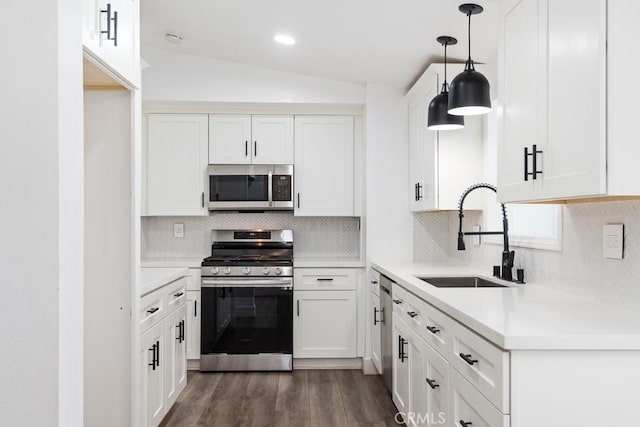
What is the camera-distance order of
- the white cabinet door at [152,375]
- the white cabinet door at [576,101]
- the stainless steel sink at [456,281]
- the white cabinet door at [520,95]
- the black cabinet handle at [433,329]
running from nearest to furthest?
the white cabinet door at [576,101]
the white cabinet door at [520,95]
the black cabinet handle at [433,329]
the white cabinet door at [152,375]
the stainless steel sink at [456,281]

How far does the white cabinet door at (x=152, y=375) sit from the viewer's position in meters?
2.43

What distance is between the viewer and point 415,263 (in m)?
3.69

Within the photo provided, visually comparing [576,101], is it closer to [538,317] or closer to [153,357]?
[538,317]

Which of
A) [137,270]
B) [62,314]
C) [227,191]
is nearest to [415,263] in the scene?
[227,191]

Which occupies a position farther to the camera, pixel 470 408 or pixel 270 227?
pixel 270 227

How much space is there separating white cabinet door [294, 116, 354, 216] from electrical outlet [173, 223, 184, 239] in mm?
1128

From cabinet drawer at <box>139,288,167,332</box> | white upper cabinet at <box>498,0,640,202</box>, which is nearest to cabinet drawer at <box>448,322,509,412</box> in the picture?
white upper cabinet at <box>498,0,640,202</box>

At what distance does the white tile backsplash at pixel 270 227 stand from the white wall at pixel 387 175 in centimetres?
56

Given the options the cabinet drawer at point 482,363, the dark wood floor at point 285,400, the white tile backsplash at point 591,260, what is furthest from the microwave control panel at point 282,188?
the cabinet drawer at point 482,363

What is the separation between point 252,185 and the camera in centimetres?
413

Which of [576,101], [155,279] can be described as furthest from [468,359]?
[155,279]

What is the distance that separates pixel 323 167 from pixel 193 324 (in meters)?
1.70

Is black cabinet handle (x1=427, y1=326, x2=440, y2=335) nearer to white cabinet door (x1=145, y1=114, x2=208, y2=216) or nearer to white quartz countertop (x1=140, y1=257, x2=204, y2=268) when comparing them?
white quartz countertop (x1=140, y1=257, x2=204, y2=268)

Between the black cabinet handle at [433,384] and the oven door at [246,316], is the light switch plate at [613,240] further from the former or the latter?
the oven door at [246,316]
